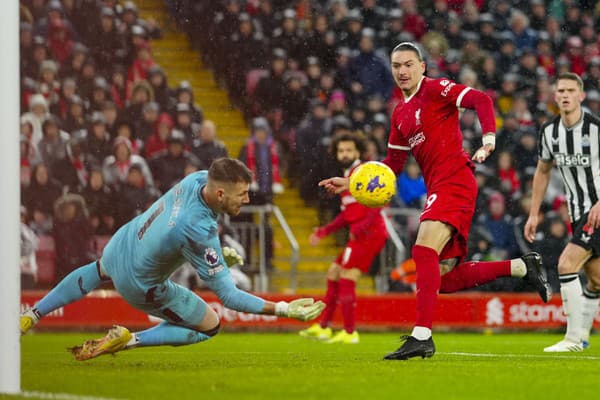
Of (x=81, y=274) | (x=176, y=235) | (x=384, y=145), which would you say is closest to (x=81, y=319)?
(x=384, y=145)

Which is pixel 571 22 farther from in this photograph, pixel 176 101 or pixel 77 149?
pixel 77 149

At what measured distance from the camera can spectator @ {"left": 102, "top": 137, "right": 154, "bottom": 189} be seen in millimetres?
13945

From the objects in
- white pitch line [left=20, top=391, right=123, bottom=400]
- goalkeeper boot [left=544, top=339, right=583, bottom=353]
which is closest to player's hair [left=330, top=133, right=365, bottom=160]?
goalkeeper boot [left=544, top=339, right=583, bottom=353]

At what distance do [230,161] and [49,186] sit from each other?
7.78 meters

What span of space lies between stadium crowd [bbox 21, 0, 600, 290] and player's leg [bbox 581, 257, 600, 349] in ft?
15.2

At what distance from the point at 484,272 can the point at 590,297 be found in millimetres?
2278

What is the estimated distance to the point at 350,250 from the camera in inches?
451

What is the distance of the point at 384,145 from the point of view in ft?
52.0

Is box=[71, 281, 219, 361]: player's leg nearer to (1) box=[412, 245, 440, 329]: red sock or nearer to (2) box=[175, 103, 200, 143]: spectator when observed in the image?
(1) box=[412, 245, 440, 329]: red sock

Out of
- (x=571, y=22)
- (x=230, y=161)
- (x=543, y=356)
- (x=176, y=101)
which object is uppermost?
(x=571, y=22)

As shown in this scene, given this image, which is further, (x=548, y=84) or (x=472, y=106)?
(x=548, y=84)

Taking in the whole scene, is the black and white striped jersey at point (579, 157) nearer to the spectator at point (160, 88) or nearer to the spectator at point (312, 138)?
the spectator at point (312, 138)

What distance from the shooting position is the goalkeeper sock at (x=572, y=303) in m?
9.19

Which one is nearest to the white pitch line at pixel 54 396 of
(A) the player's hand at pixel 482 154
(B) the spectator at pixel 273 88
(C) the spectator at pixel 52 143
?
(A) the player's hand at pixel 482 154
